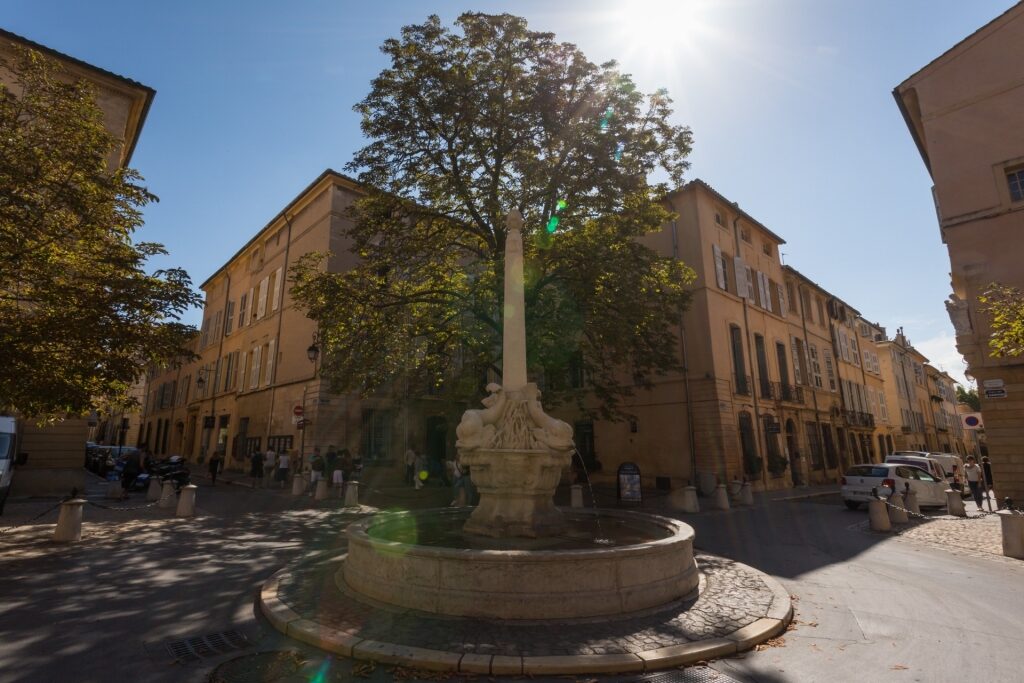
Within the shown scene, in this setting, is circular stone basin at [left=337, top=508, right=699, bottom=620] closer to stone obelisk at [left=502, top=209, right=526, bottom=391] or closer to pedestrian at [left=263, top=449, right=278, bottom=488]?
stone obelisk at [left=502, top=209, right=526, bottom=391]

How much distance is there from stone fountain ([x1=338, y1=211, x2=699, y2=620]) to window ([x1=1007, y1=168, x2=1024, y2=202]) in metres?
17.7

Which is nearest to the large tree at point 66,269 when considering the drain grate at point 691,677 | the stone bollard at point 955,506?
the drain grate at point 691,677

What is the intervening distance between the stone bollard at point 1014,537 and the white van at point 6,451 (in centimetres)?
1981

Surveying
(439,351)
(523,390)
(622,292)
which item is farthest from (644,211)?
(523,390)

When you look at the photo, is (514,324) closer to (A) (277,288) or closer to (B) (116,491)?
(B) (116,491)

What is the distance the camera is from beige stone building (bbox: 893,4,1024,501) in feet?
49.0

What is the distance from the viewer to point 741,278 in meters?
23.3

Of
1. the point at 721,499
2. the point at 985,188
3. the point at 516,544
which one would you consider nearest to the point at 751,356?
the point at 985,188

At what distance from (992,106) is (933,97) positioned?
6.22 feet

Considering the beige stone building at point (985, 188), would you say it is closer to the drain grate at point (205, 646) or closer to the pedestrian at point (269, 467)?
the drain grate at point (205, 646)

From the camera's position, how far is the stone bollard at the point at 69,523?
8.73 meters

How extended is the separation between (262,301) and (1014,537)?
29807 mm

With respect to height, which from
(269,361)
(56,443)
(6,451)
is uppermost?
(269,361)

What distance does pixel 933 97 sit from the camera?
18.4 m
